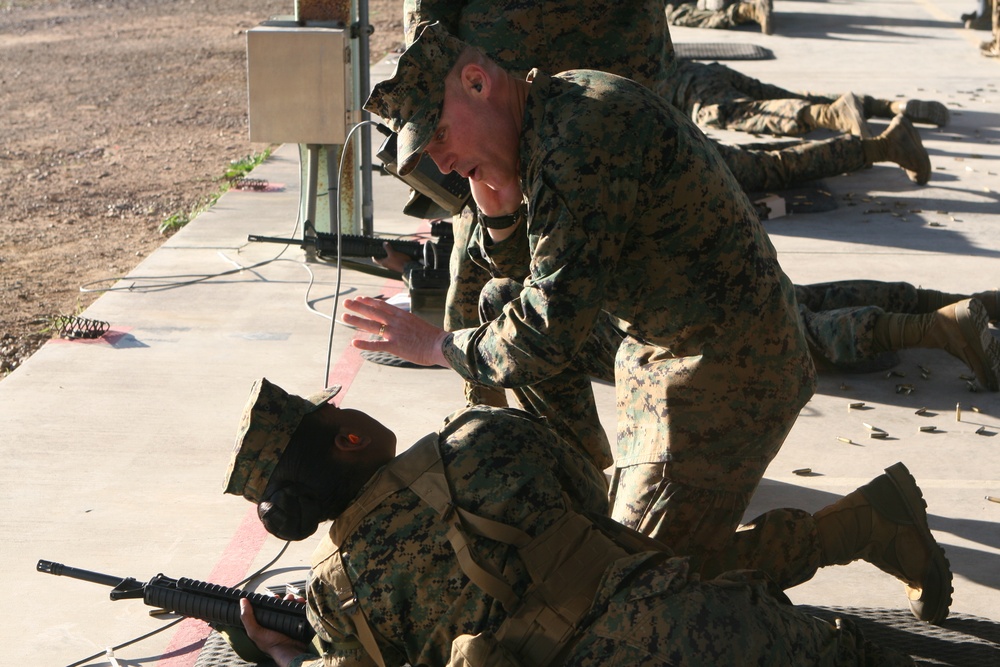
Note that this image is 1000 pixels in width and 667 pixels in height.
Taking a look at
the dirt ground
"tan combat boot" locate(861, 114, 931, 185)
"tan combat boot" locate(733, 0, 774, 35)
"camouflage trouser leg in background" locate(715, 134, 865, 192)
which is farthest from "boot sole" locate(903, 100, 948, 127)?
"tan combat boot" locate(733, 0, 774, 35)

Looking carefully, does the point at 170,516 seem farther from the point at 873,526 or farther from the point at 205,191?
the point at 205,191

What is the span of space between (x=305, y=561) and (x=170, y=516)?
22.2 inches

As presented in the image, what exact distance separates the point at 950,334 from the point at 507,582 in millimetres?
2895

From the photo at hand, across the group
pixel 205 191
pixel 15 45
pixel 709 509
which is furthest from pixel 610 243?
pixel 15 45

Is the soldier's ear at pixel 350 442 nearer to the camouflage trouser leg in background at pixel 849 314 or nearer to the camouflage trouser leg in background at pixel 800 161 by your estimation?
the camouflage trouser leg in background at pixel 849 314

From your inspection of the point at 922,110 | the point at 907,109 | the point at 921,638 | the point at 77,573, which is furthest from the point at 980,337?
the point at 922,110

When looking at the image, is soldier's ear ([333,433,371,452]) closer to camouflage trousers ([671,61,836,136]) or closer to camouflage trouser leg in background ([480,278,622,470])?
camouflage trouser leg in background ([480,278,622,470])

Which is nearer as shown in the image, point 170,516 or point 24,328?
point 170,516

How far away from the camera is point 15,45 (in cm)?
1599

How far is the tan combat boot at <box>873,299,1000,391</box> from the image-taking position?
15.5ft

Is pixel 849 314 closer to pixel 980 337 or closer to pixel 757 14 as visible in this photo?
pixel 980 337

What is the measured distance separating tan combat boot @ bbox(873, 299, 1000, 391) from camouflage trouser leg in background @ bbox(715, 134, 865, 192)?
2967 millimetres

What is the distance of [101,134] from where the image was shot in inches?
451

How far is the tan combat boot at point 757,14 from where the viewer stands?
15.6 m
